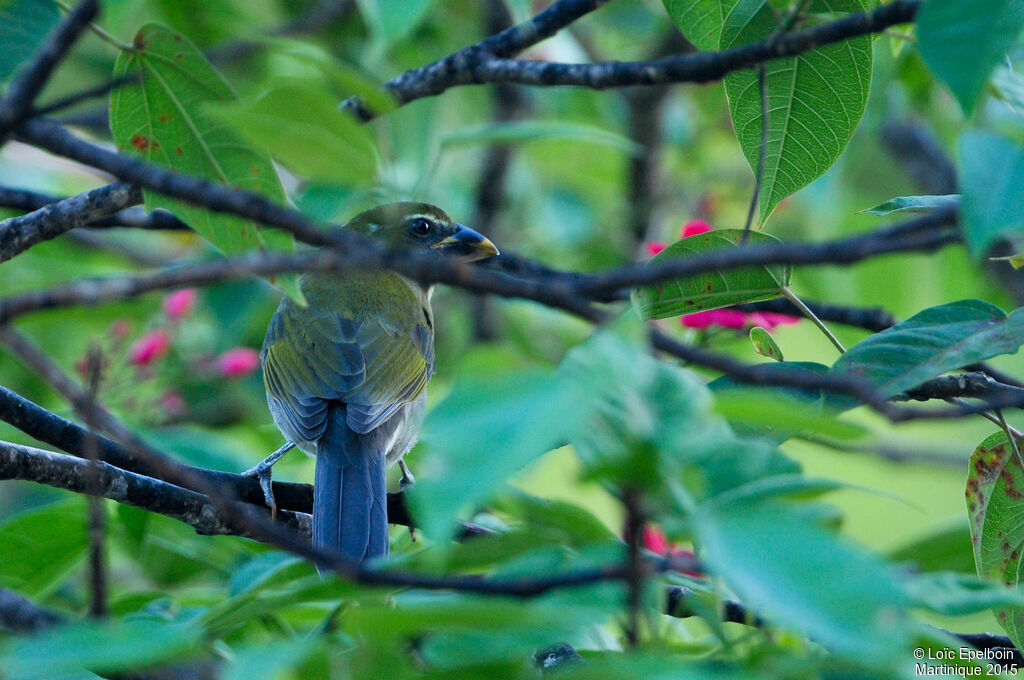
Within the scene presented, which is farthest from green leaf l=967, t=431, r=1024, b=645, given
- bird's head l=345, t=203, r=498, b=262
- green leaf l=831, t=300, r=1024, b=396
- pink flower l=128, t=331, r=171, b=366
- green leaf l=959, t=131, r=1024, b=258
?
pink flower l=128, t=331, r=171, b=366

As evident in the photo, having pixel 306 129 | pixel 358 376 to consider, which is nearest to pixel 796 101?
pixel 306 129

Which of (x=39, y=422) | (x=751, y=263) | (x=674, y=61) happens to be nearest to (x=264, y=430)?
(x=39, y=422)

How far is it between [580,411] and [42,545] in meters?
2.19

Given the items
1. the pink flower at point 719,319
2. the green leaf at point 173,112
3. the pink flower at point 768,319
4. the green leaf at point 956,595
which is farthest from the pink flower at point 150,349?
the green leaf at point 956,595

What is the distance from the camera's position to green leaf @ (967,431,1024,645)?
2201mm

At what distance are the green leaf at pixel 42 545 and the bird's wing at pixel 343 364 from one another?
1.11m

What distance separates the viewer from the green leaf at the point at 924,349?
6.09 ft

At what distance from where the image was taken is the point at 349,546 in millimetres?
2928

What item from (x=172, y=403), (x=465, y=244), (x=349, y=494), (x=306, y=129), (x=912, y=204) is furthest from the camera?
(x=465, y=244)

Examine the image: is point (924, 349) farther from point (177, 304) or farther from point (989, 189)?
point (177, 304)

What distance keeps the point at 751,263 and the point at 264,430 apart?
3628 millimetres

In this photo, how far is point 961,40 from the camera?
156 cm

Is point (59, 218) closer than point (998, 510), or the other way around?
point (998, 510)

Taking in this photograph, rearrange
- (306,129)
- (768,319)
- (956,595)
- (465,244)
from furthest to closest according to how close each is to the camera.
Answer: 1. (465,244)
2. (768,319)
3. (306,129)
4. (956,595)
